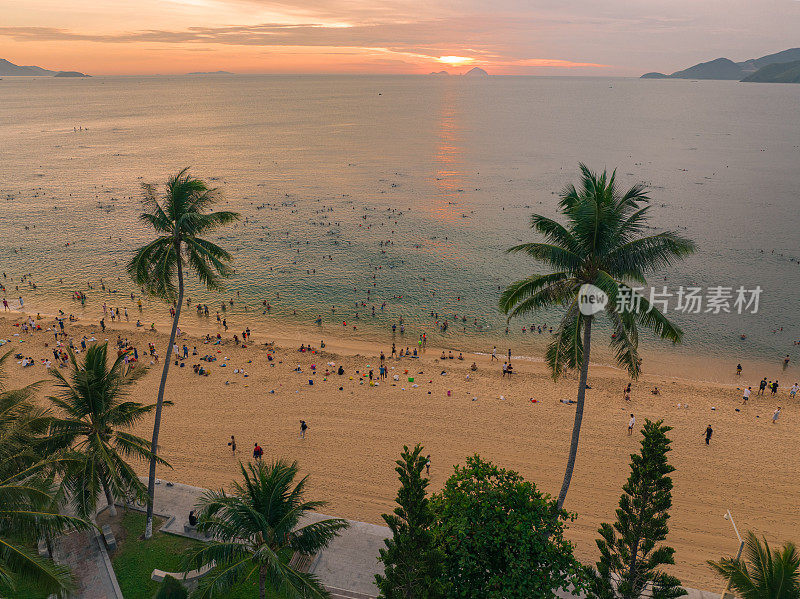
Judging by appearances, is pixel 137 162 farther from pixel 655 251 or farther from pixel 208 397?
pixel 655 251

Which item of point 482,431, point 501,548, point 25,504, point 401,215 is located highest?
point 401,215

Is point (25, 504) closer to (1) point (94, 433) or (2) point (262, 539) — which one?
(1) point (94, 433)

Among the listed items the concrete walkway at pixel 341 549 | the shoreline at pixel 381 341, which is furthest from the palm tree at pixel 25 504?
the shoreline at pixel 381 341

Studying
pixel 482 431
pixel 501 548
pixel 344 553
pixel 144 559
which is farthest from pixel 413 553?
pixel 482 431

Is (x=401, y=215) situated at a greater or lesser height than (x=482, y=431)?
greater

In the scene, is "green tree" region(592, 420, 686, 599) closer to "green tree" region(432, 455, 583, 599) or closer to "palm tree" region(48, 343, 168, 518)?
"green tree" region(432, 455, 583, 599)

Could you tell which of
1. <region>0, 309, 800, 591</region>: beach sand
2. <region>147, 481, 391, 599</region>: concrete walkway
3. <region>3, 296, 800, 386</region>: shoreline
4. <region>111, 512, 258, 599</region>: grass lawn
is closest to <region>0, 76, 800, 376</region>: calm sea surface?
<region>3, 296, 800, 386</region>: shoreline
